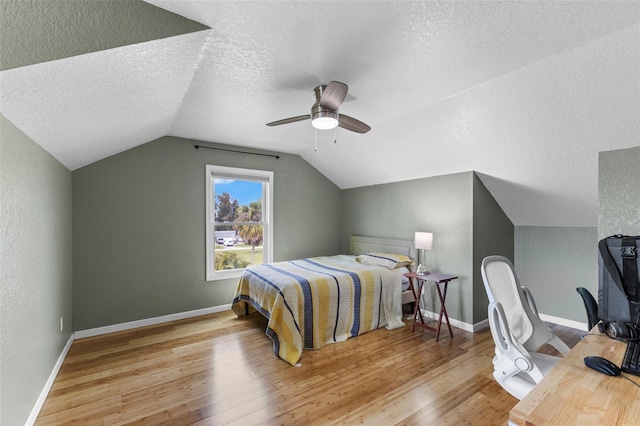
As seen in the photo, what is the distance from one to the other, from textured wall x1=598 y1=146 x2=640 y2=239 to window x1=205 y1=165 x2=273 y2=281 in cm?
399

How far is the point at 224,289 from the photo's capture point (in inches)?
169

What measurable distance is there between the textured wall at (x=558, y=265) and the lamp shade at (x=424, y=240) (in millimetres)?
1427

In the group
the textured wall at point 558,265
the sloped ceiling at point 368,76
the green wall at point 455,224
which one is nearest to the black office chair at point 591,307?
the sloped ceiling at point 368,76

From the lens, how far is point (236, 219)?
449 cm

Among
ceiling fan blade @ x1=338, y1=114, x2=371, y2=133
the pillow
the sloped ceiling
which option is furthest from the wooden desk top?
the pillow

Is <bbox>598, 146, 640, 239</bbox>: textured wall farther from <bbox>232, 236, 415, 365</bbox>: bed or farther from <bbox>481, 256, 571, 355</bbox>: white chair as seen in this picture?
<bbox>232, 236, 415, 365</bbox>: bed

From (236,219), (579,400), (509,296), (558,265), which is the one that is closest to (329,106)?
(509,296)

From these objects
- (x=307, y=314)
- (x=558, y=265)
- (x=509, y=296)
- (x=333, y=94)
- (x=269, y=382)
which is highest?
(x=333, y=94)

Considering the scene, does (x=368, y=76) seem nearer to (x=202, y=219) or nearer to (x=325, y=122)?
(x=325, y=122)

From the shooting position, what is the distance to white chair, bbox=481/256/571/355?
6.20 feet

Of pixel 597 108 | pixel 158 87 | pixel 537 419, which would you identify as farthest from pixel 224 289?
pixel 597 108

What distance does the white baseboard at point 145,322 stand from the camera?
3.35 meters

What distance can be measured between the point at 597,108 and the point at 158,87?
3367mm

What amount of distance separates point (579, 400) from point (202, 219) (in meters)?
4.13
